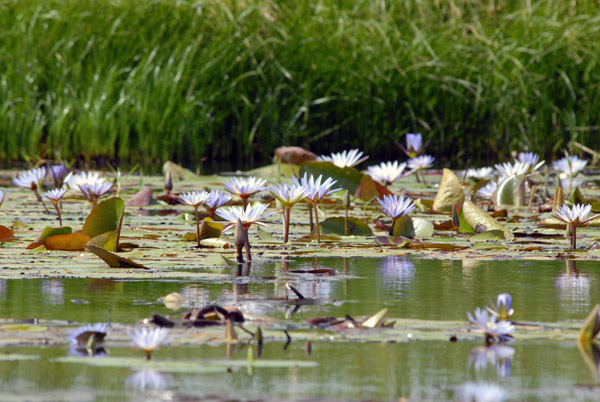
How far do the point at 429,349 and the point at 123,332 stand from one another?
1.74 ft

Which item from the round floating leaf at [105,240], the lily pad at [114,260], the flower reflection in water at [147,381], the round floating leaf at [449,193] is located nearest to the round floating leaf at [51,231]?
the round floating leaf at [105,240]

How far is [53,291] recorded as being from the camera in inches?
88.3

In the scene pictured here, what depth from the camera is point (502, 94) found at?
841cm

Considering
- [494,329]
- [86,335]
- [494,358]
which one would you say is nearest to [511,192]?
[494,329]

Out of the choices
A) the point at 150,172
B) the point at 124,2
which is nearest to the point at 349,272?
the point at 150,172

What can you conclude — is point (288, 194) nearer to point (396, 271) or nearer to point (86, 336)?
point (396, 271)

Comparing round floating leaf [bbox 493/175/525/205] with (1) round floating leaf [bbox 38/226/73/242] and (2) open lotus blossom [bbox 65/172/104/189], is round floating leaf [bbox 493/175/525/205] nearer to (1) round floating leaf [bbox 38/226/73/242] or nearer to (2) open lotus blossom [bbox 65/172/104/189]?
(2) open lotus blossom [bbox 65/172/104/189]

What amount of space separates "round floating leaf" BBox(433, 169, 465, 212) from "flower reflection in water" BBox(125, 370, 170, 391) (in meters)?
2.71

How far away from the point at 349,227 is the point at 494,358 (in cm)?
184

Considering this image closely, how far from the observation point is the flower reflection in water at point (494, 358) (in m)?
1.52

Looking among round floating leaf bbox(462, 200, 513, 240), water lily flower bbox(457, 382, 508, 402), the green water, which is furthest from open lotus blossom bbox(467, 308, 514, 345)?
round floating leaf bbox(462, 200, 513, 240)

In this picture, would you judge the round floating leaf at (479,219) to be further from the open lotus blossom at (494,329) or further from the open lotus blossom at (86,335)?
the open lotus blossom at (86,335)

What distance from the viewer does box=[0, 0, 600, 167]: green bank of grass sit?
25.2 feet

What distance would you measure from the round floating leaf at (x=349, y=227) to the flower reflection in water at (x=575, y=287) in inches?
34.7
